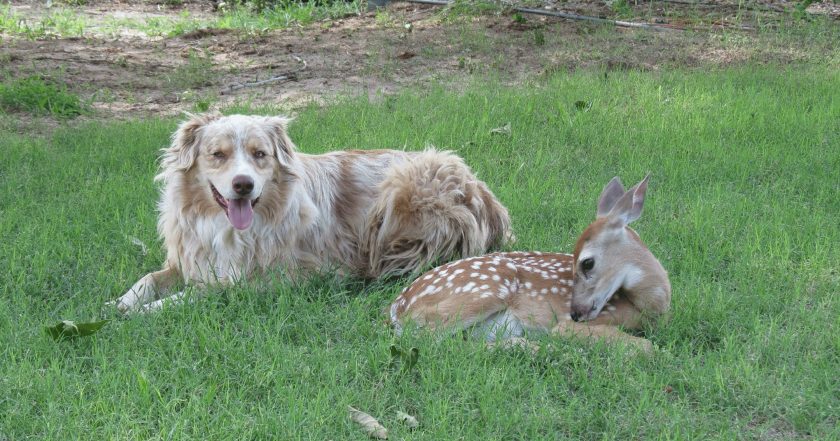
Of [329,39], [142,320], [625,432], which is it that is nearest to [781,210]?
[625,432]

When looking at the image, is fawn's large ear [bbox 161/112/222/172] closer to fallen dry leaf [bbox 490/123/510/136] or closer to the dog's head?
the dog's head

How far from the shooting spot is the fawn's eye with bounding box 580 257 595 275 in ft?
16.3

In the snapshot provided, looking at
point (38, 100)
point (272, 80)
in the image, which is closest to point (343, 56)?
point (272, 80)

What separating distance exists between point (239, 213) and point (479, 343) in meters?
1.79

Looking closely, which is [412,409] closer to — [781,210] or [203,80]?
[781,210]

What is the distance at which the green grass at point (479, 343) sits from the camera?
4.06 meters

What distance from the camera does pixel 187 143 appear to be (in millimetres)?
5812

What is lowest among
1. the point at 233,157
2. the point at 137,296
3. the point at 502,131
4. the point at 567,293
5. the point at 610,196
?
the point at 137,296

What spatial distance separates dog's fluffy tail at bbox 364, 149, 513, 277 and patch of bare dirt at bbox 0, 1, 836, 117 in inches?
145

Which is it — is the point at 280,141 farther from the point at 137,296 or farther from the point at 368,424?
the point at 368,424

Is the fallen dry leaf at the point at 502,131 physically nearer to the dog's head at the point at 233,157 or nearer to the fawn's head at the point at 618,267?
the dog's head at the point at 233,157

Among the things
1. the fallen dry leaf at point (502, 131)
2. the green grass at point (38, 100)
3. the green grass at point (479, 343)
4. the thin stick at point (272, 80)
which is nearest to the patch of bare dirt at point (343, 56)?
the thin stick at point (272, 80)

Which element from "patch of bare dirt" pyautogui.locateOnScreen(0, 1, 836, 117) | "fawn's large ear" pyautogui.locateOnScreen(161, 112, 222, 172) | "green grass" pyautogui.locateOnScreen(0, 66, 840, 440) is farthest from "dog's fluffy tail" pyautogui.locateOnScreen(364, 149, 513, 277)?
"patch of bare dirt" pyautogui.locateOnScreen(0, 1, 836, 117)

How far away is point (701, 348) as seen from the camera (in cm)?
473
